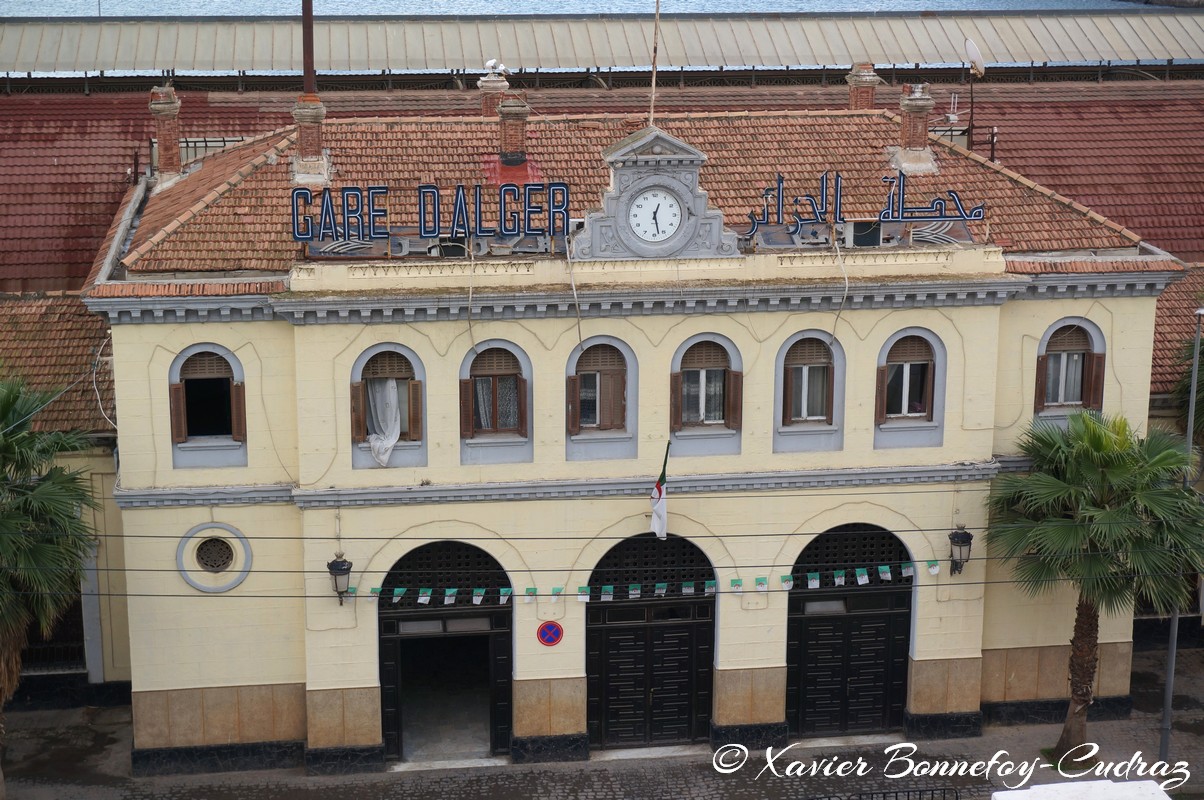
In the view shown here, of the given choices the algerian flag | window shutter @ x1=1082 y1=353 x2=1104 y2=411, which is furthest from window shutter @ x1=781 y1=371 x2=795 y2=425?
window shutter @ x1=1082 y1=353 x2=1104 y2=411

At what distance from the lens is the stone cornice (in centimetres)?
3378

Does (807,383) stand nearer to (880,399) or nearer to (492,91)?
(880,399)

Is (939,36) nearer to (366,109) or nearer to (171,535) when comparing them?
(366,109)

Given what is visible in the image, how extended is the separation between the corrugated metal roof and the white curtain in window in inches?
842

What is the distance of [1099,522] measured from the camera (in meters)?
32.7

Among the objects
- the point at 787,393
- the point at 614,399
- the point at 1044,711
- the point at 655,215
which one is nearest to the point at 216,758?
the point at 614,399

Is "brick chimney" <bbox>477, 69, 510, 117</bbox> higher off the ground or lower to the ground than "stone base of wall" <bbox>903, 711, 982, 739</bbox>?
higher

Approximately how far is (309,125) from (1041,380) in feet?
54.6

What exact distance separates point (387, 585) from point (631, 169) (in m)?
10.0

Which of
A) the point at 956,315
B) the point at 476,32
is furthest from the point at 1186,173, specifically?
the point at 476,32

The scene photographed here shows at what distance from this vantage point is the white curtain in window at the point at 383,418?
3372cm

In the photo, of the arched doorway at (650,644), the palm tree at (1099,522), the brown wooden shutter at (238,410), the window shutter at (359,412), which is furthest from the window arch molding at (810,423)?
the brown wooden shutter at (238,410)

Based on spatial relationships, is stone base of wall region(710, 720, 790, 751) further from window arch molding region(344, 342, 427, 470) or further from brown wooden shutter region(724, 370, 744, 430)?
window arch molding region(344, 342, 427, 470)

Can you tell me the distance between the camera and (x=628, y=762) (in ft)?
118
